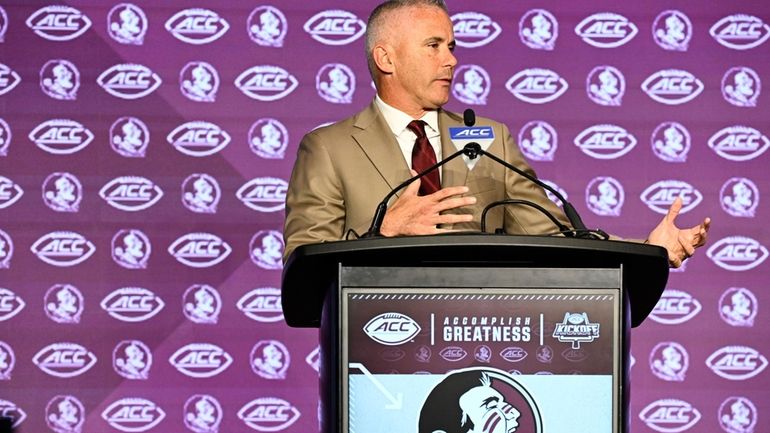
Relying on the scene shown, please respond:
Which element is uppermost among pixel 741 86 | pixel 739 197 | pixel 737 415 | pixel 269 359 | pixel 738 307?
pixel 741 86

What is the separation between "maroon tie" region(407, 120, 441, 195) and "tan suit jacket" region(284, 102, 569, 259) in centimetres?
3

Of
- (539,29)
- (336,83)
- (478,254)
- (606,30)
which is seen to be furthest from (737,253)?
(478,254)

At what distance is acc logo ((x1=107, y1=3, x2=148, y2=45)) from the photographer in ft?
15.7

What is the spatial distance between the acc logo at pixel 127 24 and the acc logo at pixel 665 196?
7.07ft

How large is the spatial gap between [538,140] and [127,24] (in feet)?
5.71

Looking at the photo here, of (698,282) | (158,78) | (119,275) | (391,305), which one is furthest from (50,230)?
(391,305)

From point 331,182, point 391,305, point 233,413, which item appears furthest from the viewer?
point 233,413

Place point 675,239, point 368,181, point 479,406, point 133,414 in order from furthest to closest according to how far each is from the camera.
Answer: point 133,414
point 368,181
point 675,239
point 479,406

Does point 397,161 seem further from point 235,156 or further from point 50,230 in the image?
point 50,230

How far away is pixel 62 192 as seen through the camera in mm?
4777

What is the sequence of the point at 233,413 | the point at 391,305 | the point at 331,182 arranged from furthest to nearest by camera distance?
the point at 233,413 → the point at 331,182 → the point at 391,305

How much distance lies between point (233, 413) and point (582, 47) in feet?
6.75

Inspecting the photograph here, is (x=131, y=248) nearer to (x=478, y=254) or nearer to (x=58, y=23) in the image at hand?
(x=58, y=23)

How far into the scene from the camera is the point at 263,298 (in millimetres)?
4770
